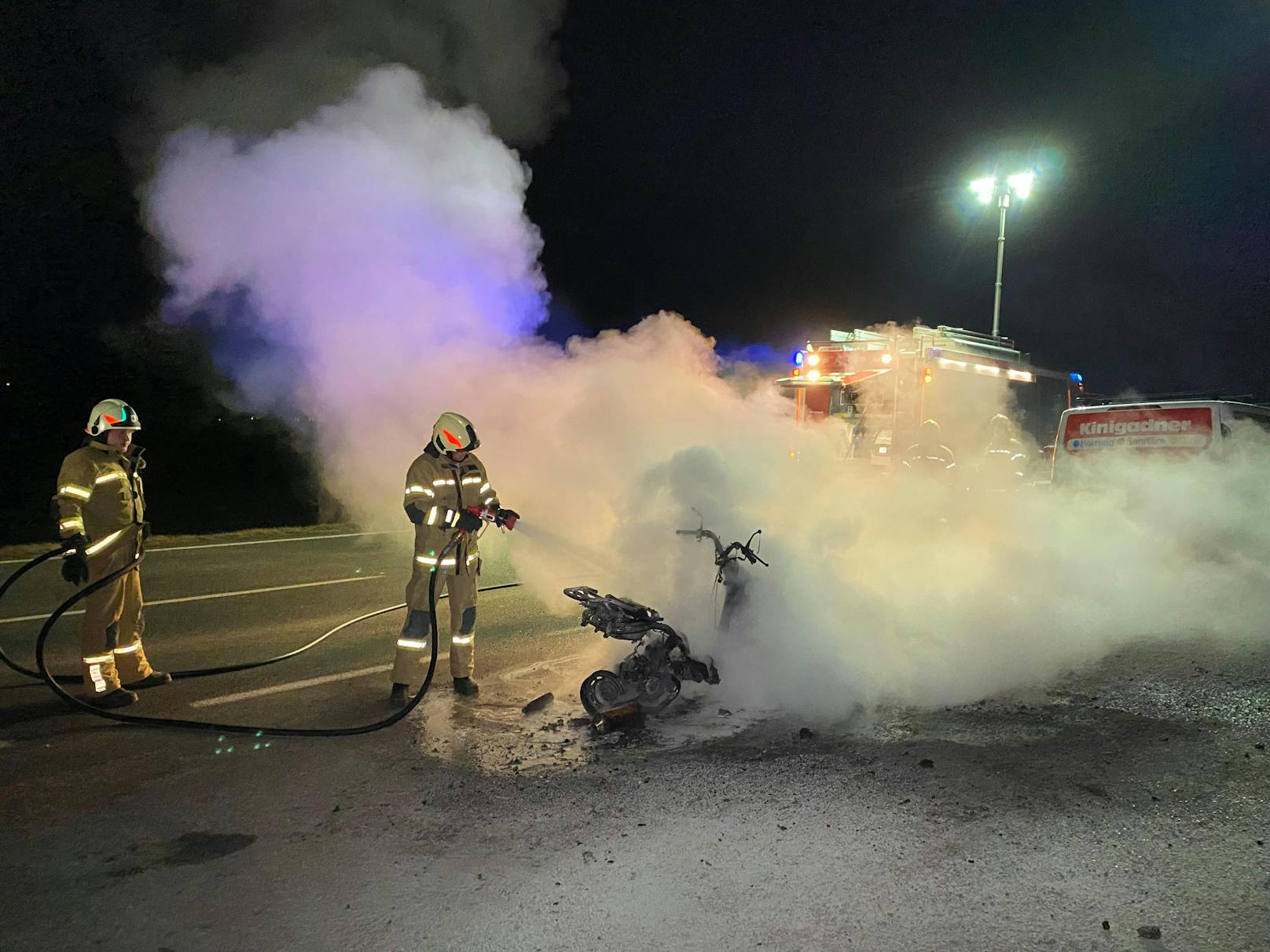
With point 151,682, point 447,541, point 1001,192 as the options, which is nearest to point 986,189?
point 1001,192

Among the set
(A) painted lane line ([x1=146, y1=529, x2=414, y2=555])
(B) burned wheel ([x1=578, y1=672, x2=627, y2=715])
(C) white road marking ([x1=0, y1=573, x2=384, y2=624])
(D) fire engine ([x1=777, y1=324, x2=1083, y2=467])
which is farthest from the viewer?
(D) fire engine ([x1=777, y1=324, x2=1083, y2=467])

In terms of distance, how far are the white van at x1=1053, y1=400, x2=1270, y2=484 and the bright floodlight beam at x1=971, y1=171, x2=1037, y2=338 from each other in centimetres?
1273

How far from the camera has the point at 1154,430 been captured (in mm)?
9680

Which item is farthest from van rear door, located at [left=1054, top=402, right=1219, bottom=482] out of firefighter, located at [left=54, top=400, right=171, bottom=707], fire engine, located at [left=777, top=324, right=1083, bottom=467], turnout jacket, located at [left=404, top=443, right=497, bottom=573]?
firefighter, located at [left=54, top=400, right=171, bottom=707]

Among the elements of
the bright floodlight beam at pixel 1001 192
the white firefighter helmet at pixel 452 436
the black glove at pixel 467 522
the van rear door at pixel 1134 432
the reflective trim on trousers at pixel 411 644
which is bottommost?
the reflective trim on trousers at pixel 411 644

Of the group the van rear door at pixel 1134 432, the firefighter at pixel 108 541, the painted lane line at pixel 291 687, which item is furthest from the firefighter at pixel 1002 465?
the firefighter at pixel 108 541

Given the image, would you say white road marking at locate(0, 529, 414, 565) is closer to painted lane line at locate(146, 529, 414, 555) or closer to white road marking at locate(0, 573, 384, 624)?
painted lane line at locate(146, 529, 414, 555)

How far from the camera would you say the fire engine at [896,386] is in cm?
1354

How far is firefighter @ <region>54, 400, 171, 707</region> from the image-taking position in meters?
5.46

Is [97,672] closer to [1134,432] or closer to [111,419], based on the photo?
[111,419]

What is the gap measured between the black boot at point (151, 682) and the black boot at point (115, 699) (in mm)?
309

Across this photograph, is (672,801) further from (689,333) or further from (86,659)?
(689,333)

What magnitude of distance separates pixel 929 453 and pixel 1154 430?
3694 mm

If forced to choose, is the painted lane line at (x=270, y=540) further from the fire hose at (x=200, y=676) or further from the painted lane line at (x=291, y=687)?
the painted lane line at (x=291, y=687)
